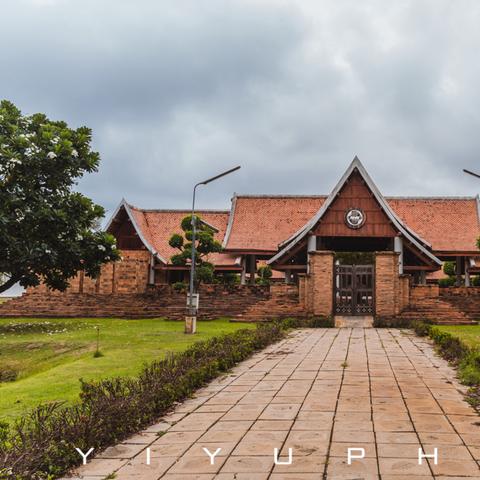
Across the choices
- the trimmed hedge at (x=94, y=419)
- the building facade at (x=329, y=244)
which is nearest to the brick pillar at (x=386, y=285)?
the building facade at (x=329, y=244)

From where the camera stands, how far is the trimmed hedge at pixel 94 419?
480cm

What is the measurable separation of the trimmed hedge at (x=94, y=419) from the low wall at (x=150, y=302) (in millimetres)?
14268

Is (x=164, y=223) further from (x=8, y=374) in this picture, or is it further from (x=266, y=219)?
(x=8, y=374)

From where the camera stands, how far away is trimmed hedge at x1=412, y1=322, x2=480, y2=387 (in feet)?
30.0

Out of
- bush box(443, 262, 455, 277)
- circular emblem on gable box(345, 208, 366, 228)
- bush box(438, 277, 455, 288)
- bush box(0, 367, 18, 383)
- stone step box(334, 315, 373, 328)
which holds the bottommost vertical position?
bush box(0, 367, 18, 383)

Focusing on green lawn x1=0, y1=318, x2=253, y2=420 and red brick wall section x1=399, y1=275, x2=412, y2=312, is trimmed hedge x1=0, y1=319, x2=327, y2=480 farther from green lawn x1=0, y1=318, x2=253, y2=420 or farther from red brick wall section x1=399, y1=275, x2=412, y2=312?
red brick wall section x1=399, y1=275, x2=412, y2=312

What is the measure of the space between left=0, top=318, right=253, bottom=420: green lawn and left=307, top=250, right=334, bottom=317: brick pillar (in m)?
2.89

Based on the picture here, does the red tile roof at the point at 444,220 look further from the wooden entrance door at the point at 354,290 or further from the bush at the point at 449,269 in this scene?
the wooden entrance door at the point at 354,290

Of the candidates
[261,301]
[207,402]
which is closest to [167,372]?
[207,402]

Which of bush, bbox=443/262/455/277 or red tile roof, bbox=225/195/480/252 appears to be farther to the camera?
bush, bbox=443/262/455/277

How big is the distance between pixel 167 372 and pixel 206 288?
17835 mm

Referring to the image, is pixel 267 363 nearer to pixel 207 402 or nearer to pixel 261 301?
pixel 207 402

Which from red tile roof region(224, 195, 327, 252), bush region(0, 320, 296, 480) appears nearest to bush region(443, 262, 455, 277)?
red tile roof region(224, 195, 327, 252)

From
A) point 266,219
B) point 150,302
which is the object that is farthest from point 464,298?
point 150,302
